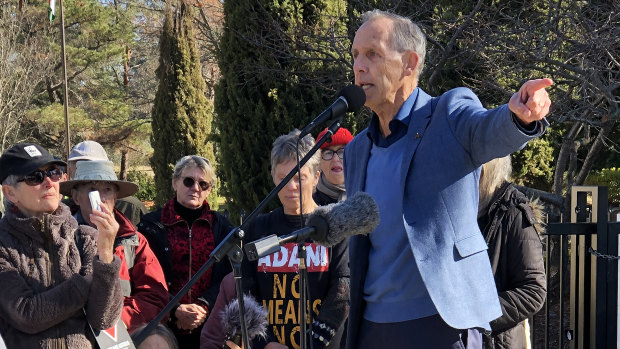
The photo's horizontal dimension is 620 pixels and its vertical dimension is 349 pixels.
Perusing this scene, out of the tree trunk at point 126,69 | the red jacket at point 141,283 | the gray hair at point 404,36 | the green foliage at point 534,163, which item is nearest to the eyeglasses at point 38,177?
the red jacket at point 141,283

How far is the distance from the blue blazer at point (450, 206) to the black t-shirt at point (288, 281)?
66.6 inches

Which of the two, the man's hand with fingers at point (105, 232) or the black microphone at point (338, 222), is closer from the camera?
the black microphone at point (338, 222)

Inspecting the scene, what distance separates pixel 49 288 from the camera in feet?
11.8

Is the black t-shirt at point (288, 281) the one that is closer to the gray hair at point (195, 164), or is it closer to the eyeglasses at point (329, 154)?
the eyeglasses at point (329, 154)

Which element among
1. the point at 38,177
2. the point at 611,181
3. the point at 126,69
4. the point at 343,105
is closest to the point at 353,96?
the point at 343,105

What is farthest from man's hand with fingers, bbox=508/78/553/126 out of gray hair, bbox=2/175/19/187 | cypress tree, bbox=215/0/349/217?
cypress tree, bbox=215/0/349/217

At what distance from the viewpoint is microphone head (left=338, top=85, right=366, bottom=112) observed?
2.47 metres

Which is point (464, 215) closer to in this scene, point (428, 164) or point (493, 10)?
point (428, 164)

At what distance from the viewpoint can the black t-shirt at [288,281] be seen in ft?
13.6

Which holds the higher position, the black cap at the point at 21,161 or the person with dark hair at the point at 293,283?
the black cap at the point at 21,161

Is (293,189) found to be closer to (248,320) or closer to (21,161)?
(248,320)

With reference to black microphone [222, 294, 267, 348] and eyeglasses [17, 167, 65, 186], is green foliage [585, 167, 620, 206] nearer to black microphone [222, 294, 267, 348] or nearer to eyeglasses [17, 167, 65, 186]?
black microphone [222, 294, 267, 348]

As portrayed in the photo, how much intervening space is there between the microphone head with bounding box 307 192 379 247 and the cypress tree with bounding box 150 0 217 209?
15.7m

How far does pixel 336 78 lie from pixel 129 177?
83.4 ft
